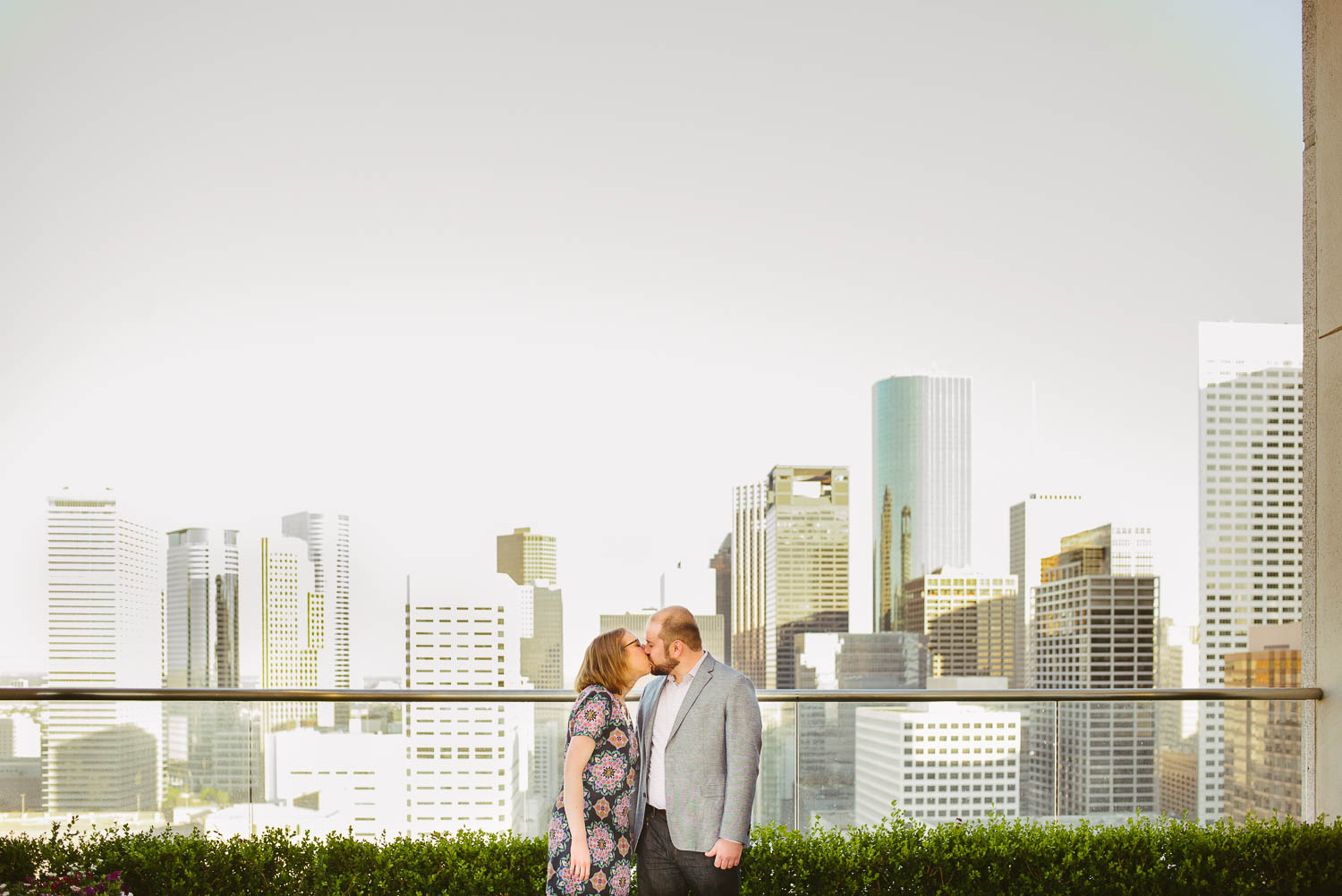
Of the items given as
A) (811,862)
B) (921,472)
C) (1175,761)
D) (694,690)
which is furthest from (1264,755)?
(921,472)

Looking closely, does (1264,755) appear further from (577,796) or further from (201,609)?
(201,609)

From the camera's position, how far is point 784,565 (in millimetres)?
92938

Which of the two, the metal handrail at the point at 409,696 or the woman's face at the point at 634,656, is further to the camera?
the metal handrail at the point at 409,696

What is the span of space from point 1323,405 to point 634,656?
442cm

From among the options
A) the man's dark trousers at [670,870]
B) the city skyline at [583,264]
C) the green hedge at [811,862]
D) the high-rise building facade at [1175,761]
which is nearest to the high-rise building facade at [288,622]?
the city skyline at [583,264]

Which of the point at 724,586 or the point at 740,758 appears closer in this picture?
the point at 740,758

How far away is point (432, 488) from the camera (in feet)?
247

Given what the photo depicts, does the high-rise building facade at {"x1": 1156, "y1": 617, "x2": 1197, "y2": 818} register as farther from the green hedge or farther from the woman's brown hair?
the woman's brown hair

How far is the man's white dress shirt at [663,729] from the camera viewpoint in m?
3.41

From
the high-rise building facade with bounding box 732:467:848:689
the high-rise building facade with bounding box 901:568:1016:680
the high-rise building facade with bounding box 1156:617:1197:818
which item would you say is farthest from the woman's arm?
the high-rise building facade with bounding box 901:568:1016:680

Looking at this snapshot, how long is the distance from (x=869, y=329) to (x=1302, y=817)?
83.3 m

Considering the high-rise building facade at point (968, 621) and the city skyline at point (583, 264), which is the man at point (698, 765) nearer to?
the city skyline at point (583, 264)

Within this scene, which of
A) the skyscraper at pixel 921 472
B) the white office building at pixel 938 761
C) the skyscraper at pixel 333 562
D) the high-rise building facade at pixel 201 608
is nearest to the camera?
the white office building at pixel 938 761

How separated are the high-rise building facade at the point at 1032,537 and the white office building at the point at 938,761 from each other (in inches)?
3501
